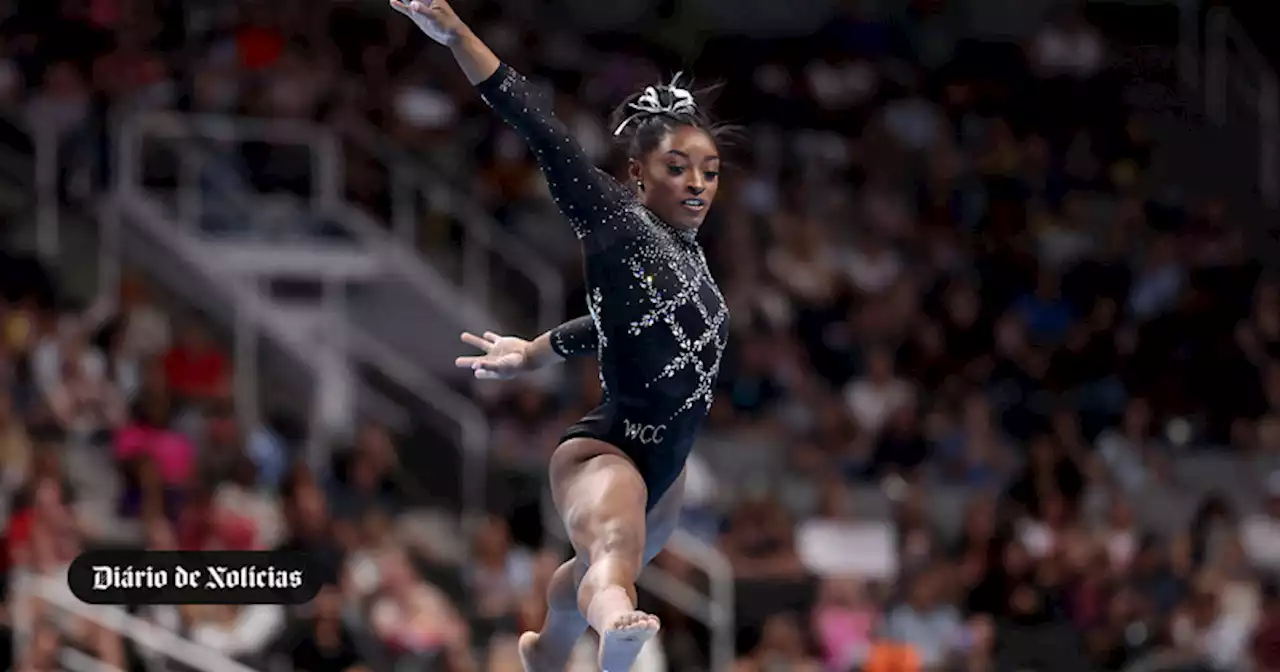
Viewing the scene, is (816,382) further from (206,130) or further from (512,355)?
(512,355)

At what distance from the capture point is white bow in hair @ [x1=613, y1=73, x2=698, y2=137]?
4992 millimetres

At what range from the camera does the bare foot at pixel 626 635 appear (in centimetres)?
412

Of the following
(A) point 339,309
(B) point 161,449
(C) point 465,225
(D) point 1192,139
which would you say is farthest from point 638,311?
(D) point 1192,139

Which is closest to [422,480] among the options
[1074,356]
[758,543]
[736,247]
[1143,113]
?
[758,543]

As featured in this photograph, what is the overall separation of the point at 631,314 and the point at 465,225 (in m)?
6.96

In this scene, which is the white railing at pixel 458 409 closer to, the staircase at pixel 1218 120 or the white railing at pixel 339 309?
the white railing at pixel 339 309

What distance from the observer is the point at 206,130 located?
1082cm

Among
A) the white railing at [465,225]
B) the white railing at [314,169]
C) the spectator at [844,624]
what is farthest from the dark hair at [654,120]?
the white railing at [314,169]

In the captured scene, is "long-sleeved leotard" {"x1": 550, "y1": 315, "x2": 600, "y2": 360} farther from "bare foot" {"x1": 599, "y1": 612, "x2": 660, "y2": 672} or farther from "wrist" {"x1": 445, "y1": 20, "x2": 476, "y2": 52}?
"bare foot" {"x1": 599, "y1": 612, "x2": 660, "y2": 672}

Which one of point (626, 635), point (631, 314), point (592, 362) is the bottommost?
point (626, 635)

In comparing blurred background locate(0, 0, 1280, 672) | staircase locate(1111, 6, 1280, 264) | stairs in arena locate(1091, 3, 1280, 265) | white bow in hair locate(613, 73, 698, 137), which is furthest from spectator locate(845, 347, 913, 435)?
white bow in hair locate(613, 73, 698, 137)

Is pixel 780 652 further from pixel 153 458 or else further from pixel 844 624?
pixel 153 458

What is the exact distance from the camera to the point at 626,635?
4.12 m

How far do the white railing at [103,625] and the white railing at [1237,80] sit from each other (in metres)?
9.37
